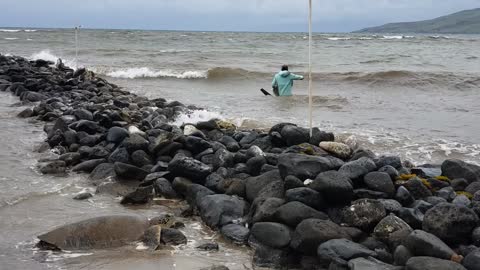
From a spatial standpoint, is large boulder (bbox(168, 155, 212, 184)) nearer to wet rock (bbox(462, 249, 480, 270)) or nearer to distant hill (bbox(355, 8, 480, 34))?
wet rock (bbox(462, 249, 480, 270))

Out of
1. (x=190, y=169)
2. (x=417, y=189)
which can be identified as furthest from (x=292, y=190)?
(x=190, y=169)

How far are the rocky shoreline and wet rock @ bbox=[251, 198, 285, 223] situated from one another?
0.01m

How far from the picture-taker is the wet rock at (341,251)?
3984 millimetres

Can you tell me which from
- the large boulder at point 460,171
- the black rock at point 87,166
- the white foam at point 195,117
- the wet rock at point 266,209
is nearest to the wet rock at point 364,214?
the wet rock at point 266,209

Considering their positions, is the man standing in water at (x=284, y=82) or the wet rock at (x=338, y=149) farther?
the man standing in water at (x=284, y=82)

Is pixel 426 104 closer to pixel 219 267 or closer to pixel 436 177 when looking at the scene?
pixel 436 177

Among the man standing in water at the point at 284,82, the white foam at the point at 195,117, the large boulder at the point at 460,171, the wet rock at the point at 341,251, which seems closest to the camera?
the wet rock at the point at 341,251

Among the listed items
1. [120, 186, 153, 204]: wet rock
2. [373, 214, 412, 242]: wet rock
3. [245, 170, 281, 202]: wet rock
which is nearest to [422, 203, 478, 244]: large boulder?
[373, 214, 412, 242]: wet rock

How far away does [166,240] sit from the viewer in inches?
185

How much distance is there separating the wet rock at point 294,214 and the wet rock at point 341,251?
490 mm

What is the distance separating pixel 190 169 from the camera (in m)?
6.19

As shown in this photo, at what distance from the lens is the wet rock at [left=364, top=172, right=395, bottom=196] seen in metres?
5.14

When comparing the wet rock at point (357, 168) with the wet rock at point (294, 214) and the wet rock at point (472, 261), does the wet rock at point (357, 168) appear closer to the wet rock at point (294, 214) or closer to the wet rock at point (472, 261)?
the wet rock at point (294, 214)

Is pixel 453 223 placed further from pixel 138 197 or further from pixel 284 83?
pixel 284 83
